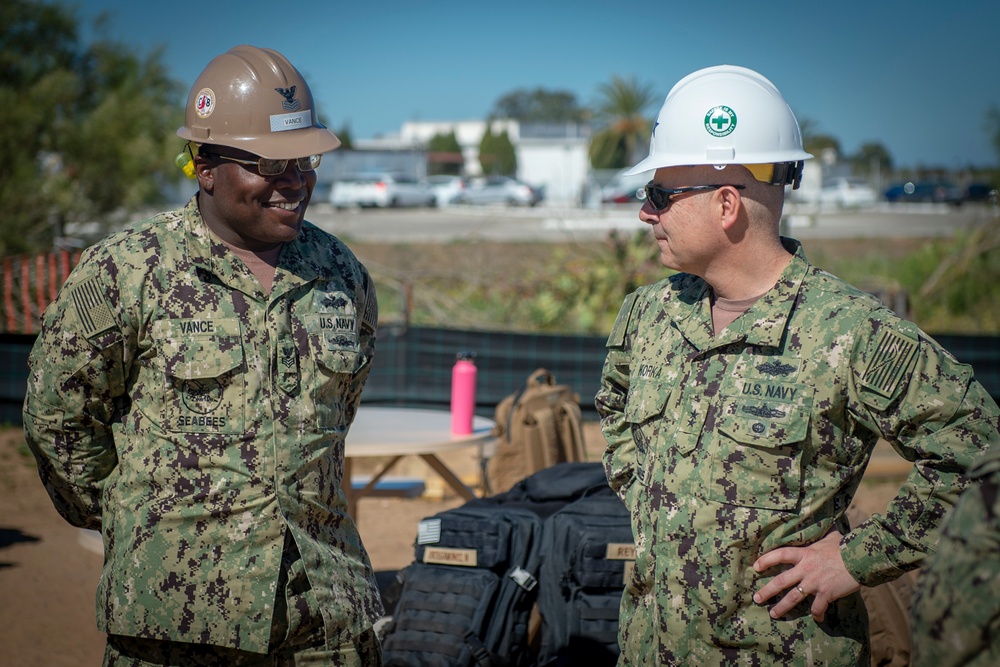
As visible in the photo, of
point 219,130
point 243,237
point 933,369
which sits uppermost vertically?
point 219,130

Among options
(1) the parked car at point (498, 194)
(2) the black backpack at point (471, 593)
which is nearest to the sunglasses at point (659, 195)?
(2) the black backpack at point (471, 593)

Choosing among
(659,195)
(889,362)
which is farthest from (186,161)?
(889,362)

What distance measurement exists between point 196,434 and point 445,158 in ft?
208

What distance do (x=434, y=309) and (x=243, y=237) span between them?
878 cm

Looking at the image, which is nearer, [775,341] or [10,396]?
[775,341]

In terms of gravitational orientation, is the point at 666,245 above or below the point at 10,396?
above

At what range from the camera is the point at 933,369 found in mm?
2180

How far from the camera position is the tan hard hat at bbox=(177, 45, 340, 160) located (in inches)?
95.7

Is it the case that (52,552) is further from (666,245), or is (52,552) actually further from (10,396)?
(666,245)

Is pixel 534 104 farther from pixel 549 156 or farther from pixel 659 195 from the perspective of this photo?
pixel 659 195

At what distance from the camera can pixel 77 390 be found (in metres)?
2.40

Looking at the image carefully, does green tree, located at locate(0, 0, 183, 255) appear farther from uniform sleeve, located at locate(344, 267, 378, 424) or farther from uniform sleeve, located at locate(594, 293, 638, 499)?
uniform sleeve, located at locate(594, 293, 638, 499)

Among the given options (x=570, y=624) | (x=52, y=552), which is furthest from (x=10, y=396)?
(x=570, y=624)

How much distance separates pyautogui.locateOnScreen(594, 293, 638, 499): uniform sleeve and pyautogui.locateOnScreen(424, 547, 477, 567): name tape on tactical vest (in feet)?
3.16
